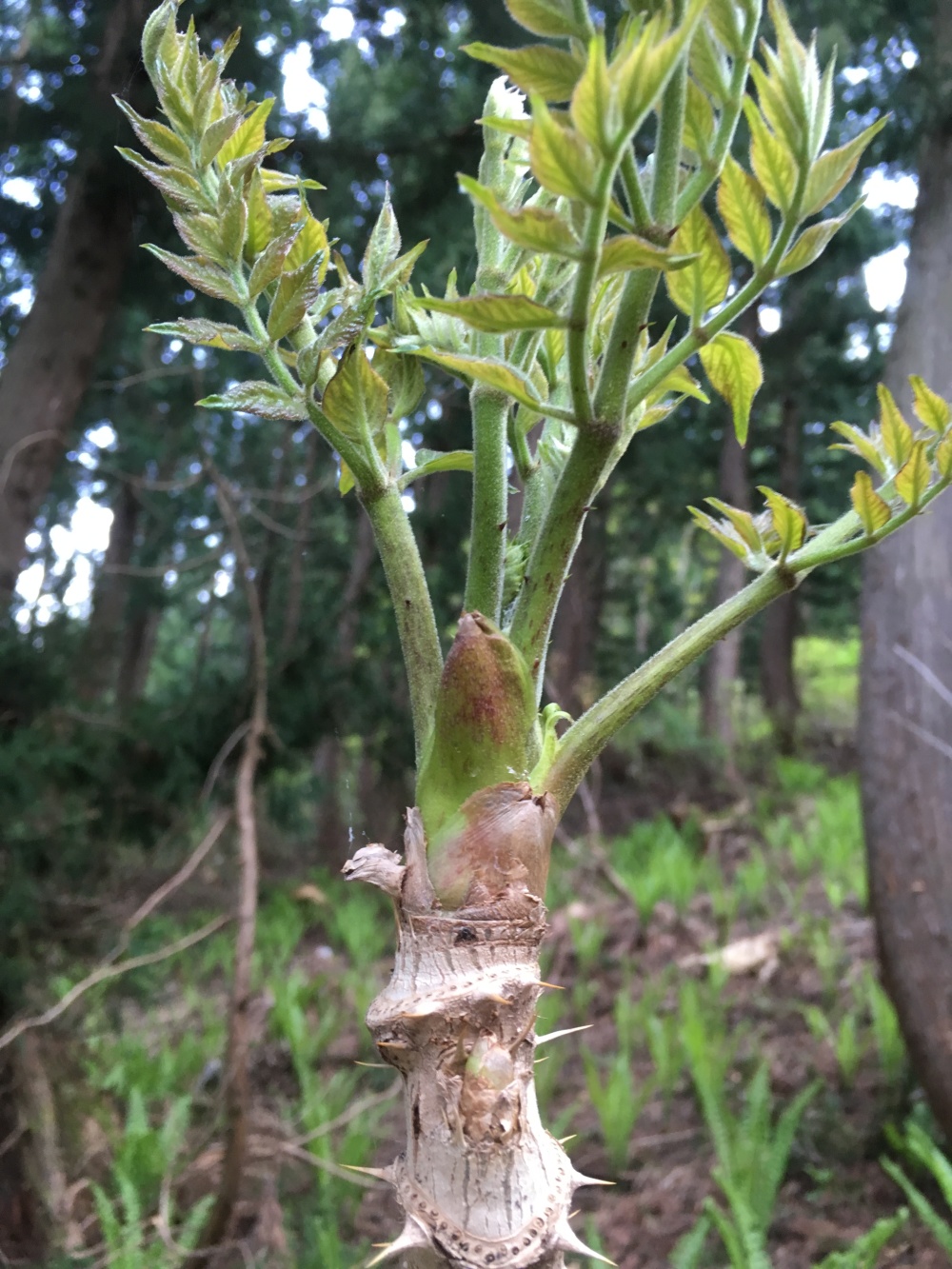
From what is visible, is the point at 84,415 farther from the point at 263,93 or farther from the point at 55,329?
the point at 263,93

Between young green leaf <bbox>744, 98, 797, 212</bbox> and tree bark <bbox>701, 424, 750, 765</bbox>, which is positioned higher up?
tree bark <bbox>701, 424, 750, 765</bbox>

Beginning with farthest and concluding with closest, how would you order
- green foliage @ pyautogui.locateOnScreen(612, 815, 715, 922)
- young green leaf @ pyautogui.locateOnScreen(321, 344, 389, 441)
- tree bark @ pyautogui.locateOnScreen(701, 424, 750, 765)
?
1. tree bark @ pyautogui.locateOnScreen(701, 424, 750, 765)
2. green foliage @ pyautogui.locateOnScreen(612, 815, 715, 922)
3. young green leaf @ pyautogui.locateOnScreen(321, 344, 389, 441)

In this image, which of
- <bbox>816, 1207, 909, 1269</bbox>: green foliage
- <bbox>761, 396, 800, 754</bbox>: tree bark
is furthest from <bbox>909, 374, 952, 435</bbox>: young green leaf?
<bbox>761, 396, 800, 754</bbox>: tree bark

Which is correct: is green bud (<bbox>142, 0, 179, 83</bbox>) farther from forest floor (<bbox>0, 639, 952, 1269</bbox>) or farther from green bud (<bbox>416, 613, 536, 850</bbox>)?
forest floor (<bbox>0, 639, 952, 1269</bbox>)

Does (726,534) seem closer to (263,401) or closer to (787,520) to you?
(787,520)

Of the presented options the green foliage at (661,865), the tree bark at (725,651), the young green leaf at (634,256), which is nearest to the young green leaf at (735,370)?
the young green leaf at (634,256)

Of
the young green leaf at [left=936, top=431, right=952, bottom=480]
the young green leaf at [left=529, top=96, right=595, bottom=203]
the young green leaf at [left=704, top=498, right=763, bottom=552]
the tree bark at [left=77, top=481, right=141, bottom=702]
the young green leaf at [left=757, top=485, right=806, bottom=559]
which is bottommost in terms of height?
the young green leaf at [left=757, top=485, right=806, bottom=559]

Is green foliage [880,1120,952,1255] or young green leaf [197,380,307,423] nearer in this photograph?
young green leaf [197,380,307,423]

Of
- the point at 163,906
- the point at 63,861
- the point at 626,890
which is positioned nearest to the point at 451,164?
the point at 63,861
